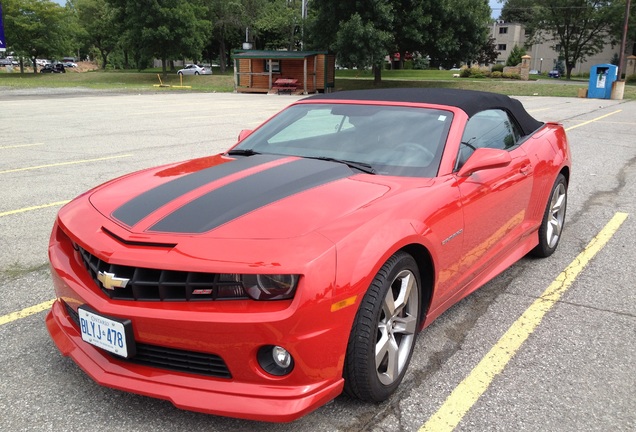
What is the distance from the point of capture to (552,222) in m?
4.74

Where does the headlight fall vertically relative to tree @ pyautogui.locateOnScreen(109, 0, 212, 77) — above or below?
below

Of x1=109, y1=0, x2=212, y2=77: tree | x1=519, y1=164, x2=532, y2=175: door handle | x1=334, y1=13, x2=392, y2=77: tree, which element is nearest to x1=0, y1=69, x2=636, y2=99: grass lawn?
x1=109, y1=0, x2=212, y2=77: tree

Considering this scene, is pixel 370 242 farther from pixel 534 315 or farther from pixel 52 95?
pixel 52 95

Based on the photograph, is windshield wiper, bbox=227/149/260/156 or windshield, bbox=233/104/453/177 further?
windshield wiper, bbox=227/149/260/156

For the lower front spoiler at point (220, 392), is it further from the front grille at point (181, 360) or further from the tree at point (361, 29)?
the tree at point (361, 29)

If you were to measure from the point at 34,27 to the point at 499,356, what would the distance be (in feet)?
211

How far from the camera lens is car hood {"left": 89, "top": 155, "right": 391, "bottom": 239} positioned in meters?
2.40

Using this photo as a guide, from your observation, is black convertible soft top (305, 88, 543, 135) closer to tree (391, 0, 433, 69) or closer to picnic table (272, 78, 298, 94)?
picnic table (272, 78, 298, 94)

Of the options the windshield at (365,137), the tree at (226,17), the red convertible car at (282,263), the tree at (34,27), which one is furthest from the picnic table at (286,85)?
the tree at (34,27)

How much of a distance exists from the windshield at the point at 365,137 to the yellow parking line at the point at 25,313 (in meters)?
1.58

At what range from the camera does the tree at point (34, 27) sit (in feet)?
183

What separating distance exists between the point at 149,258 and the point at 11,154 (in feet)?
29.1

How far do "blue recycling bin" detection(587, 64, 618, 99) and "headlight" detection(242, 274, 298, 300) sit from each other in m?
32.3

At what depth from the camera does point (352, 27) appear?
34.2 meters
